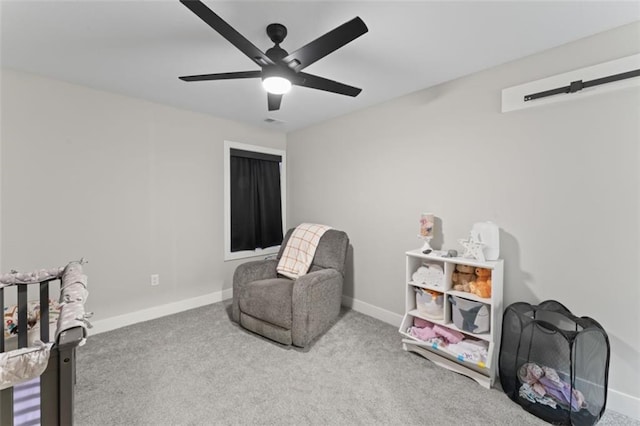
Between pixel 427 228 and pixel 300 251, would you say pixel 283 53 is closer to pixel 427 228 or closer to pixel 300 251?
pixel 427 228

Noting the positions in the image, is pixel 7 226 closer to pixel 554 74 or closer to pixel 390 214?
pixel 390 214

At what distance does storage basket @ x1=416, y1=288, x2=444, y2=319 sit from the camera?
84.5 inches

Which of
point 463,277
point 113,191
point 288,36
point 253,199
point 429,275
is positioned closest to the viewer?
point 288,36

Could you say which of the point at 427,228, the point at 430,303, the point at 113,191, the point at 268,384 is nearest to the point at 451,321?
the point at 430,303

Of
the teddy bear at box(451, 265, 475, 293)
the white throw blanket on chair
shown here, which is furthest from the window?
the teddy bear at box(451, 265, 475, 293)

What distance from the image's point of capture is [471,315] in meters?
1.93

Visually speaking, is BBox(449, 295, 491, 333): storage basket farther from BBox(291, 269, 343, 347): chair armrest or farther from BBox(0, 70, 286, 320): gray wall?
BBox(0, 70, 286, 320): gray wall

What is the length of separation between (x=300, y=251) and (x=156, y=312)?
1.64 metres

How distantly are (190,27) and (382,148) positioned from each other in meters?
1.92

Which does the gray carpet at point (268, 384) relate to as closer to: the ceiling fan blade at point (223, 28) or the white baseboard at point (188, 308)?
the white baseboard at point (188, 308)

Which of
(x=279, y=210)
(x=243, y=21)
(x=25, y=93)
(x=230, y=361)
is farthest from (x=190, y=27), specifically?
(x=279, y=210)

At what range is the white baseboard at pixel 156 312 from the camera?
101 inches

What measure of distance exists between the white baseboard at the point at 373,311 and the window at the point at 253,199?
1.34m

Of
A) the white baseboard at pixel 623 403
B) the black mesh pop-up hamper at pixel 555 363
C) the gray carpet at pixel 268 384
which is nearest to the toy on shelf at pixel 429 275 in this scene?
the black mesh pop-up hamper at pixel 555 363
